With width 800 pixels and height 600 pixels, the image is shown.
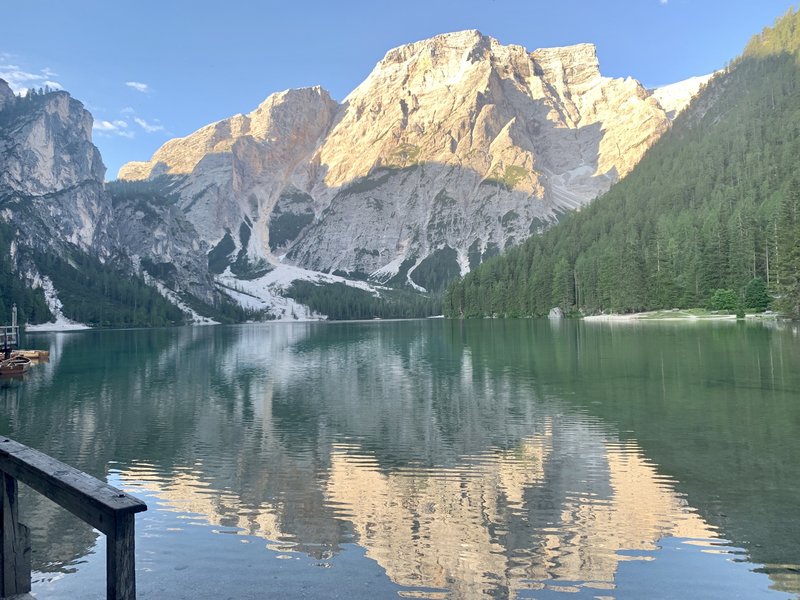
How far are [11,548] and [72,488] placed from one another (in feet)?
9.31

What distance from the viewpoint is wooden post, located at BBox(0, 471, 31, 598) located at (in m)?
8.81

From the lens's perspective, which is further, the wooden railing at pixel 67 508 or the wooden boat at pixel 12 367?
the wooden boat at pixel 12 367

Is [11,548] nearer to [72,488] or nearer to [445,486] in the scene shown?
[72,488]

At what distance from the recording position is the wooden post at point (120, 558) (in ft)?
22.3

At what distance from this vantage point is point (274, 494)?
65.4ft

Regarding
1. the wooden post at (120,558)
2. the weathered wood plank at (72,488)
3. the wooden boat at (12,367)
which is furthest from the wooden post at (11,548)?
the wooden boat at (12,367)

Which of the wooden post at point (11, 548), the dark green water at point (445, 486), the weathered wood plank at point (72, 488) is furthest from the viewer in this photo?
the dark green water at point (445, 486)

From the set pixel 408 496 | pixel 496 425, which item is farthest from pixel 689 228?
pixel 408 496

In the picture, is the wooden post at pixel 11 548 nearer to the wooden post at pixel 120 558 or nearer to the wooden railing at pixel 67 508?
the wooden railing at pixel 67 508

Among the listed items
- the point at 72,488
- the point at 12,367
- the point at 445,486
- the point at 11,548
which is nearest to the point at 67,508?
the point at 72,488

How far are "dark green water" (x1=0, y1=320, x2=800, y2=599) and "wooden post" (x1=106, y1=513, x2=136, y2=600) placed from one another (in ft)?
19.9

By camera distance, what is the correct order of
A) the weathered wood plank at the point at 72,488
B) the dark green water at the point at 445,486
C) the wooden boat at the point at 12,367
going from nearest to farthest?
the weathered wood plank at the point at 72,488
the dark green water at the point at 445,486
the wooden boat at the point at 12,367

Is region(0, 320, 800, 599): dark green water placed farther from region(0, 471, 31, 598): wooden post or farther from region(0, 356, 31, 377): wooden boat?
region(0, 356, 31, 377): wooden boat

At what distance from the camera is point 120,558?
693 cm
